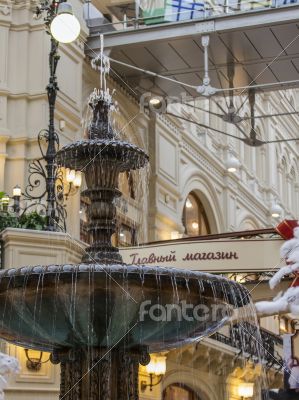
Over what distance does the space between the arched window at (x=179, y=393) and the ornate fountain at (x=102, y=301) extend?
1183 cm

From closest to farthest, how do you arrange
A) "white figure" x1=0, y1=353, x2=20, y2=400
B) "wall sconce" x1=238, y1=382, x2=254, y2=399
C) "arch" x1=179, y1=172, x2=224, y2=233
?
"white figure" x1=0, y1=353, x2=20, y2=400
"wall sconce" x1=238, y1=382, x2=254, y2=399
"arch" x1=179, y1=172, x2=224, y2=233

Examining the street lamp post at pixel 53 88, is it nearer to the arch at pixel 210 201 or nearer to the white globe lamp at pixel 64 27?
the white globe lamp at pixel 64 27

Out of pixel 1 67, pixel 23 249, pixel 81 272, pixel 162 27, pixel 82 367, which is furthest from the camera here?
pixel 162 27

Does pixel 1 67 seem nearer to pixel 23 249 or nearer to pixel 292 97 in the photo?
pixel 23 249

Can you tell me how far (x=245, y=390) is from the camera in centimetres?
2089

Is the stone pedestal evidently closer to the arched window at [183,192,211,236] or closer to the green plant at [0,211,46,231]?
the green plant at [0,211,46,231]

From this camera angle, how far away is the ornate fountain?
Answer: 7293mm

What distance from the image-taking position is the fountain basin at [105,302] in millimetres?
7246

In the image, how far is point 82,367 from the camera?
788 cm

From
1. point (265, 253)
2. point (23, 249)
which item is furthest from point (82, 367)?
point (265, 253)

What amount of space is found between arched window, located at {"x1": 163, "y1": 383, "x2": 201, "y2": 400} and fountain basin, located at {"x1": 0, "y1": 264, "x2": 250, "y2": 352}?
1218cm

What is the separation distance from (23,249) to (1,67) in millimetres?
5478

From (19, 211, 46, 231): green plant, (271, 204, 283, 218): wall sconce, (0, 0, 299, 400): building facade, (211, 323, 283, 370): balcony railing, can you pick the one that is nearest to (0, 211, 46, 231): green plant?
(19, 211, 46, 231): green plant

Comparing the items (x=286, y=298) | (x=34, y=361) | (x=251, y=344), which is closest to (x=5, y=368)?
(x=34, y=361)
